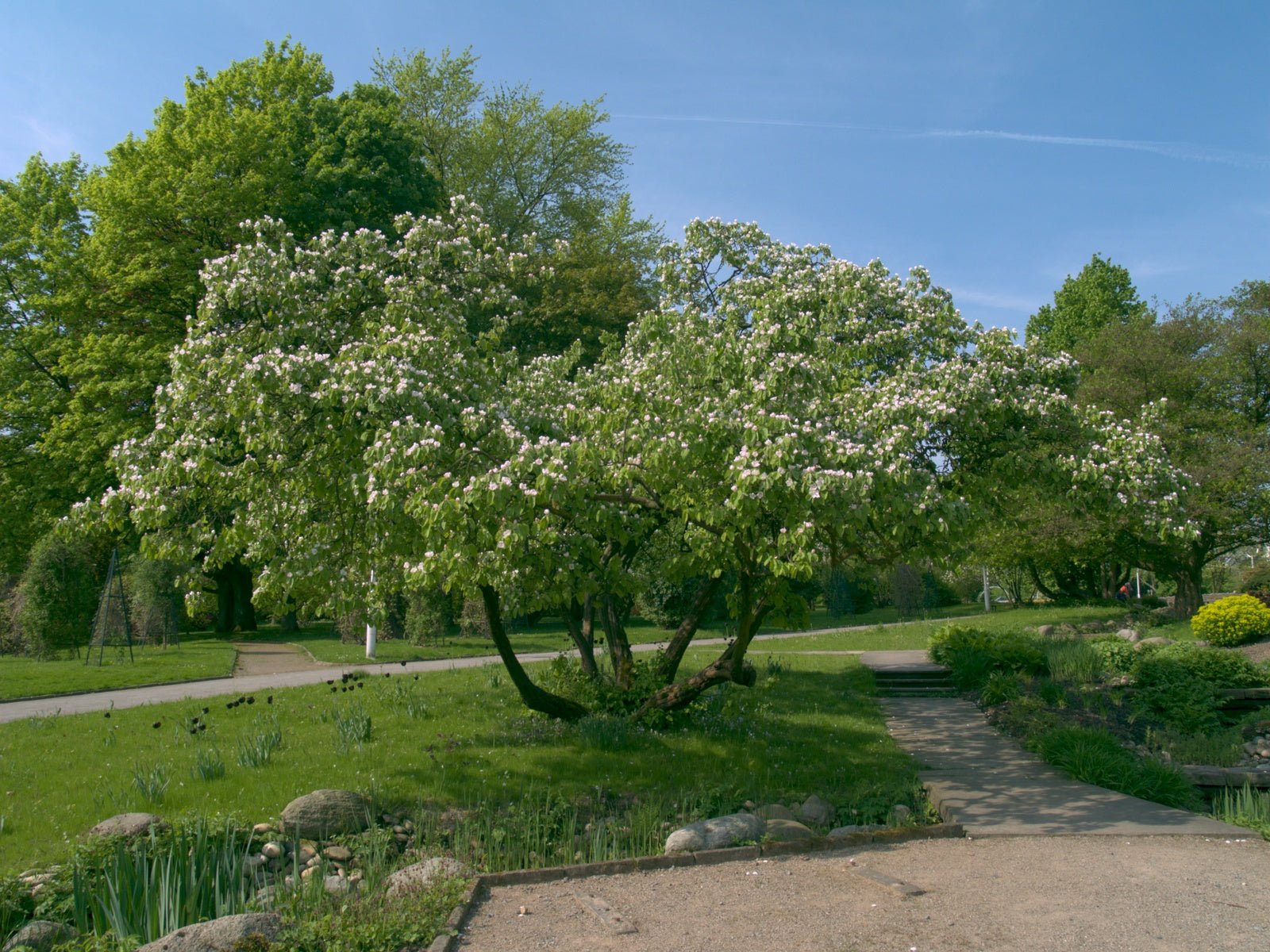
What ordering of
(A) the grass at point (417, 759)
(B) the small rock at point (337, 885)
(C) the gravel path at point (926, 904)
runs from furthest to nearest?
(A) the grass at point (417, 759) → (B) the small rock at point (337, 885) → (C) the gravel path at point (926, 904)

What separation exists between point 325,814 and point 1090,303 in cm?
4296

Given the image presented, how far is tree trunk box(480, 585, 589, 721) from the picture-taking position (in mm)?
10070

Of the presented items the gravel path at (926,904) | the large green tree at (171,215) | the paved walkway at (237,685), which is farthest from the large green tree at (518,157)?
the gravel path at (926,904)

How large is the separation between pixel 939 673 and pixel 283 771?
495 inches

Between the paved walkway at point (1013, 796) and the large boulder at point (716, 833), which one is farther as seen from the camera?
the paved walkway at point (1013, 796)

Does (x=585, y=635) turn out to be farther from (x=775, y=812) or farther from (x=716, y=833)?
(x=716, y=833)

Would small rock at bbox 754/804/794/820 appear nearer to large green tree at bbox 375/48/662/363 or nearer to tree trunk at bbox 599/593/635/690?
tree trunk at bbox 599/593/635/690

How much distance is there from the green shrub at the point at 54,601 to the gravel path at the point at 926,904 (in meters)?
19.5

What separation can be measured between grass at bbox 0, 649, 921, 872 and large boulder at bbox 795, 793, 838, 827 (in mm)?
196

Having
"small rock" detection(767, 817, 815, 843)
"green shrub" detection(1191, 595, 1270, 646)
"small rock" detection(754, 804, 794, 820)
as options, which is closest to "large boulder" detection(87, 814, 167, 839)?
"small rock" detection(767, 817, 815, 843)

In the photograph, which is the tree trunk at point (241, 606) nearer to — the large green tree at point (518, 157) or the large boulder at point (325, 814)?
the large green tree at point (518, 157)

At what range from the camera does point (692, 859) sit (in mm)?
7277

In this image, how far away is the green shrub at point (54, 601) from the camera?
21609 mm

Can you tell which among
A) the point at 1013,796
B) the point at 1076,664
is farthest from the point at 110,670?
the point at 1076,664
